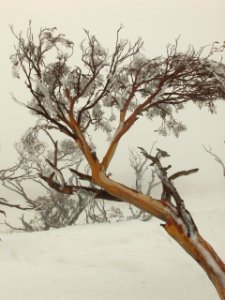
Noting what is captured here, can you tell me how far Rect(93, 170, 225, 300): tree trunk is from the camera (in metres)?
4.72

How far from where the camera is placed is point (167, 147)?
10523 mm

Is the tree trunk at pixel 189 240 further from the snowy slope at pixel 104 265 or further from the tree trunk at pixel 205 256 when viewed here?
the snowy slope at pixel 104 265

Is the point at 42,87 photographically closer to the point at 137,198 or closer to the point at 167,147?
the point at 137,198

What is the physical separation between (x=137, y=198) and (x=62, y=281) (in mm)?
2892

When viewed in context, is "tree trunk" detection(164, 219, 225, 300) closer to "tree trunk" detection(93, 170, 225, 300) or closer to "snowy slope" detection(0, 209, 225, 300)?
"tree trunk" detection(93, 170, 225, 300)

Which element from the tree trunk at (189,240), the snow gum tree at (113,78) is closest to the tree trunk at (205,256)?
the tree trunk at (189,240)

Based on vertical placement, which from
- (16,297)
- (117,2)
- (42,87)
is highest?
(117,2)

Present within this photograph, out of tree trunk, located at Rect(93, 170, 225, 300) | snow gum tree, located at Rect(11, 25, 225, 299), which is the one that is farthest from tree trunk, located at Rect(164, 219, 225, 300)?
snow gum tree, located at Rect(11, 25, 225, 299)

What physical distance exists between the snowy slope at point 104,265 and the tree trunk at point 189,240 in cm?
209

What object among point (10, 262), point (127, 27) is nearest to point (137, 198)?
point (10, 262)

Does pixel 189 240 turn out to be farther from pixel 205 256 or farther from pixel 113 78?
pixel 113 78

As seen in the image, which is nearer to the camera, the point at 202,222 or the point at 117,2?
the point at 117,2

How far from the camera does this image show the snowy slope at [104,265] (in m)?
6.76

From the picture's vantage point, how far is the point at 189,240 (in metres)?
4.83
